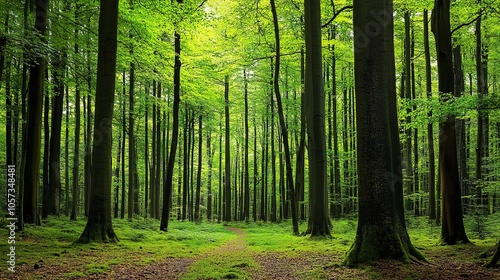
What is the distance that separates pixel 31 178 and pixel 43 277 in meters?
6.44

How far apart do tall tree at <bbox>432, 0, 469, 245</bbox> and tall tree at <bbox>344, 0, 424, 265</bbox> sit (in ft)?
10.0

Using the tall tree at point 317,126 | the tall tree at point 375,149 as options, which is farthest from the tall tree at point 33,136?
the tall tree at point 375,149

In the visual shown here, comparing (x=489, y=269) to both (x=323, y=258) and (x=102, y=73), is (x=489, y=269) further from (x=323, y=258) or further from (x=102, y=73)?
(x=102, y=73)

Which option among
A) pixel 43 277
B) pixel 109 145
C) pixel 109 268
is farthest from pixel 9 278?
pixel 109 145

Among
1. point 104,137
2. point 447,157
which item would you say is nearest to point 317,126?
point 447,157

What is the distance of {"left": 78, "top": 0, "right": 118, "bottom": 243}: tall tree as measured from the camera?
910 centimetres

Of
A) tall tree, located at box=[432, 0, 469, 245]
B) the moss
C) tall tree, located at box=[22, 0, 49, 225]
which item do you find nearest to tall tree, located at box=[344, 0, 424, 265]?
the moss

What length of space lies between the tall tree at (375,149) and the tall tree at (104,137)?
246 inches

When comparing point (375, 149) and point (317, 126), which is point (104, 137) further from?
point (375, 149)

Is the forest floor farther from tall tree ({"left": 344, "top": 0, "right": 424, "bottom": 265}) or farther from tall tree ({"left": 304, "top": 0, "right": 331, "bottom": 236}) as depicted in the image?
tall tree ({"left": 304, "top": 0, "right": 331, "bottom": 236})

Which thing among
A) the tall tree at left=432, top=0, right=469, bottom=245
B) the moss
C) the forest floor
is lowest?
the forest floor

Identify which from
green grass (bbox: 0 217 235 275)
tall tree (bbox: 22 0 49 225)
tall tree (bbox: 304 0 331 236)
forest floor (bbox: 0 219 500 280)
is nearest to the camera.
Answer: forest floor (bbox: 0 219 500 280)

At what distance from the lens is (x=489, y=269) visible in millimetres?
5730

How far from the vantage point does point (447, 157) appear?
8.83 meters
